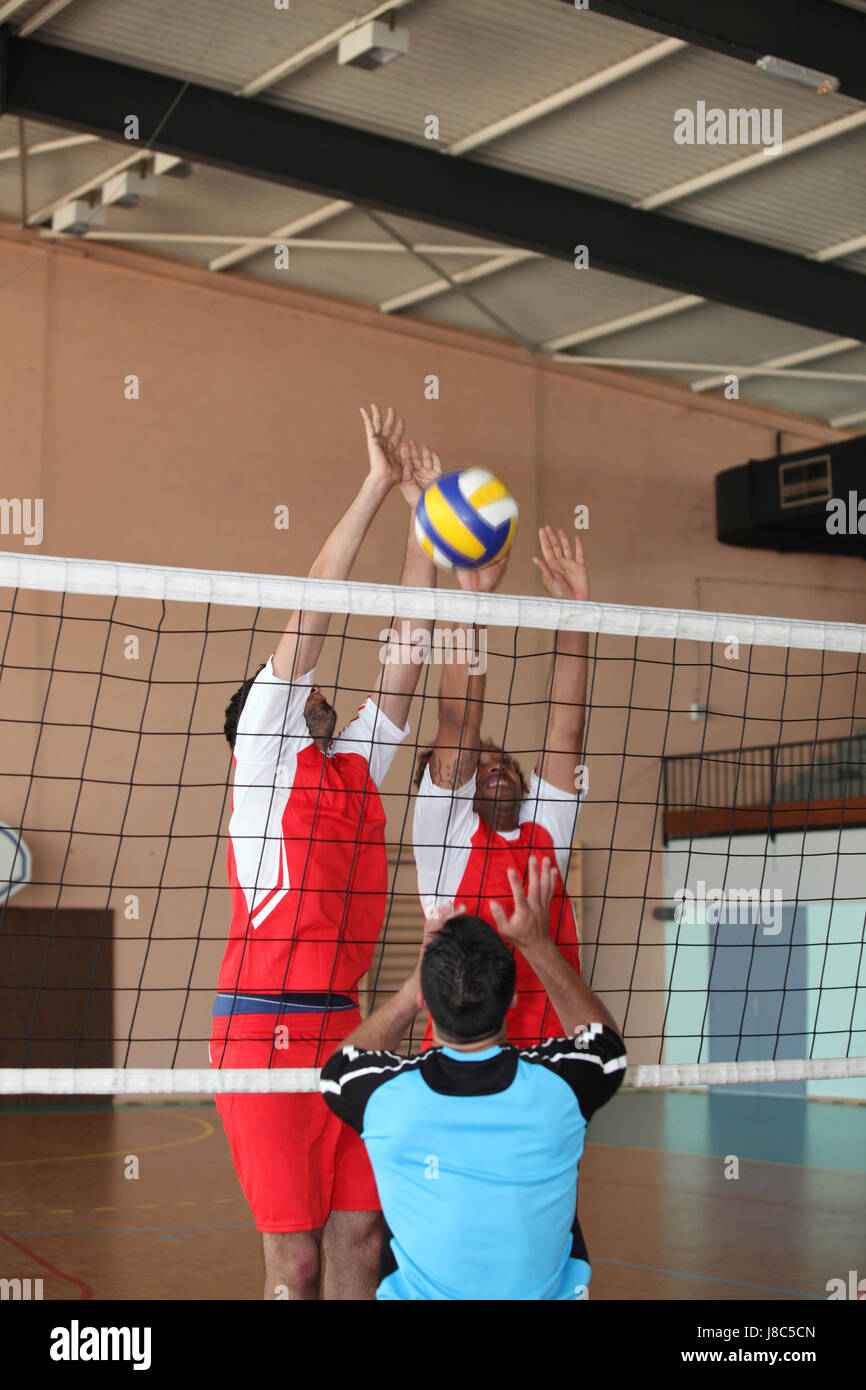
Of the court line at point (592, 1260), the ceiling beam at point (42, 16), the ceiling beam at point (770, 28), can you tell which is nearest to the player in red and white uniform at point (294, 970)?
the court line at point (592, 1260)

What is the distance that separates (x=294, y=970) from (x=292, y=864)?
0.80ft

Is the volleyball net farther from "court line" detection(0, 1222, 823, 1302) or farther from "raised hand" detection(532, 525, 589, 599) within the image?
"raised hand" detection(532, 525, 589, 599)

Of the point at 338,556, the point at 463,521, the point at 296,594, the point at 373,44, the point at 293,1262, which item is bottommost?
the point at 293,1262

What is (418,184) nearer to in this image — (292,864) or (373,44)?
(373,44)

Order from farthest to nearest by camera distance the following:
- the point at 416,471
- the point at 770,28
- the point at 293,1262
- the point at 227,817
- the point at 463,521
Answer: the point at 227,817 < the point at 770,28 < the point at 416,471 < the point at 463,521 < the point at 293,1262

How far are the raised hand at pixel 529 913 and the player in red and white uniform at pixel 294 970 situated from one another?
54 cm

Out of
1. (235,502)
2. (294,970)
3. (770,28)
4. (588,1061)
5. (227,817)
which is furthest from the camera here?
(227,817)

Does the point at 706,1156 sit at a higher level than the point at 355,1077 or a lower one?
lower

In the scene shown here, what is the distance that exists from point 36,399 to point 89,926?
17.2ft

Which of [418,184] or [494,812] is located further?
→ [418,184]

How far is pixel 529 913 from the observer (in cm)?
279

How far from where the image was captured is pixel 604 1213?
295 inches

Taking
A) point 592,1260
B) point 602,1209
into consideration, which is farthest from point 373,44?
point 592,1260
